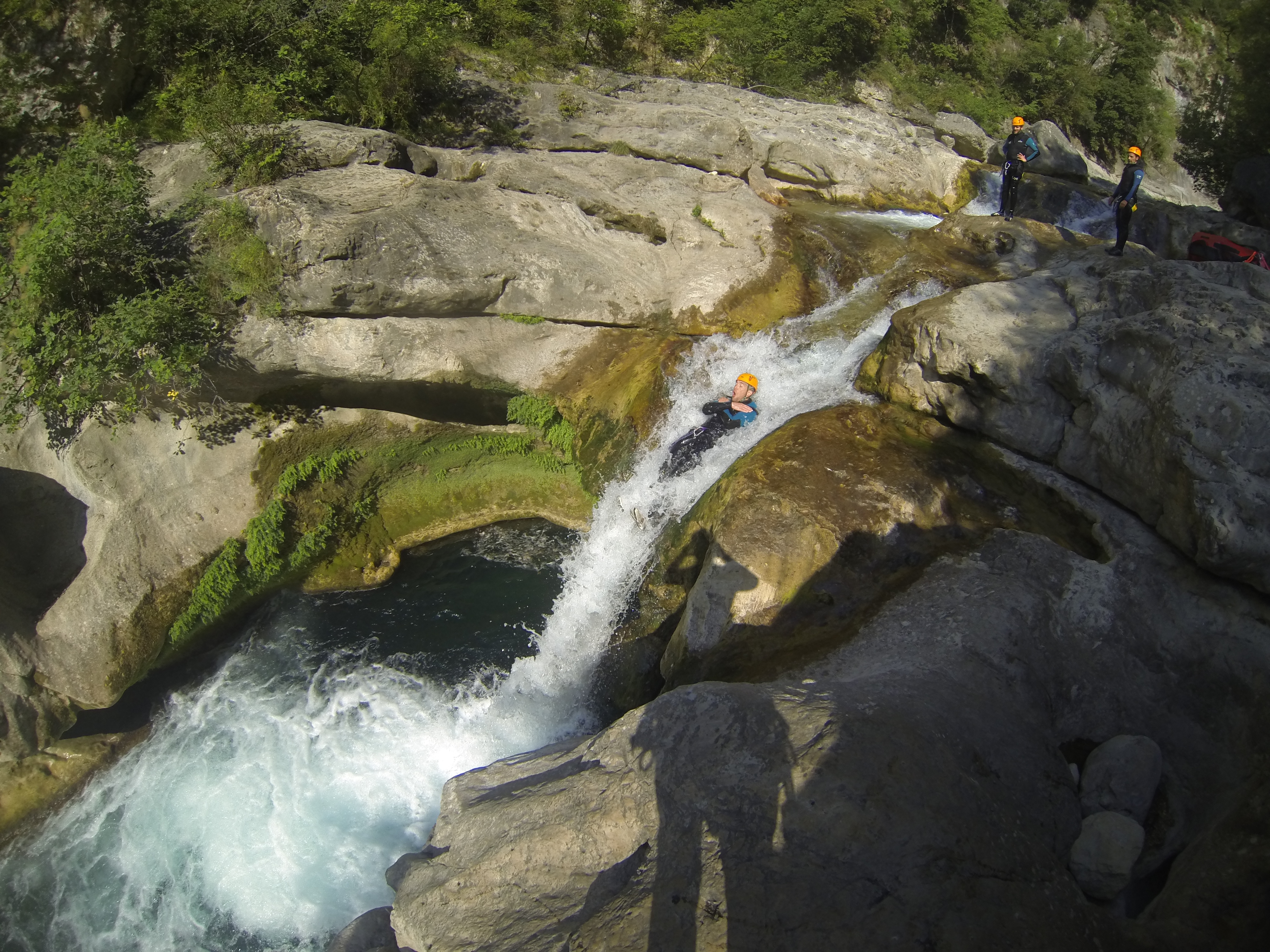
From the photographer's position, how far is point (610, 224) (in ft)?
40.5

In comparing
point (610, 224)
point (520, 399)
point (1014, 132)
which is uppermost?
point (1014, 132)

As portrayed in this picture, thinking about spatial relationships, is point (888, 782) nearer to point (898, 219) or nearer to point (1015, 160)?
point (1015, 160)

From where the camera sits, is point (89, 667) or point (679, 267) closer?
point (89, 667)

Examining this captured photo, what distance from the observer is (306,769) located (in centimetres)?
862

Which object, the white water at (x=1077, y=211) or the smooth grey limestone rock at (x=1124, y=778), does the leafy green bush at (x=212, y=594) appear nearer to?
the smooth grey limestone rock at (x=1124, y=778)

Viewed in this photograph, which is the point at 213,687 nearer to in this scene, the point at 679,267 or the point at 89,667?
the point at 89,667

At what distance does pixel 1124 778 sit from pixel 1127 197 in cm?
905

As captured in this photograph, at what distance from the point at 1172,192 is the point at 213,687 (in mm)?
29613

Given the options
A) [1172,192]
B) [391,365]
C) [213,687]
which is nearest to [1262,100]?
[1172,192]

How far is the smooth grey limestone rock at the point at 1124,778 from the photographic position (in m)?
5.68

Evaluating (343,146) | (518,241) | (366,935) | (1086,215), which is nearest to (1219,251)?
(1086,215)

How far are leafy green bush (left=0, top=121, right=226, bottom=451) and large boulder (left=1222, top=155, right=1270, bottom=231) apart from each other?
19173 mm

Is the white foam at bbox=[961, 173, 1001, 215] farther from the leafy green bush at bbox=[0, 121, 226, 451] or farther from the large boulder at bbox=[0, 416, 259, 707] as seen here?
the large boulder at bbox=[0, 416, 259, 707]

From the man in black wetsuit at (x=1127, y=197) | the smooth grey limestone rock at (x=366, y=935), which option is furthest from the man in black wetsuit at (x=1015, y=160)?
the smooth grey limestone rock at (x=366, y=935)
